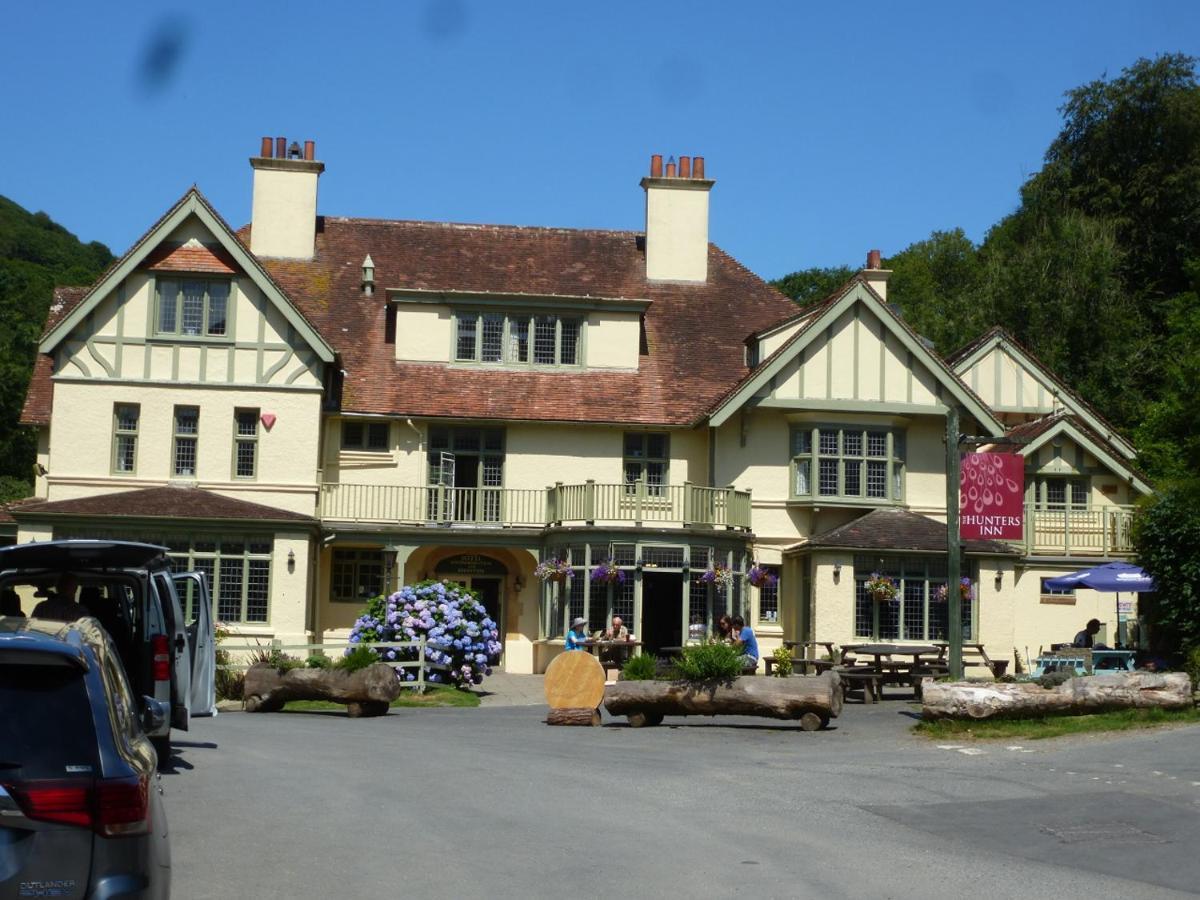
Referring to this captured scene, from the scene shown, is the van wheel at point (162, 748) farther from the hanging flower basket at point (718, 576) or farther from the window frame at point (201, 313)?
the window frame at point (201, 313)

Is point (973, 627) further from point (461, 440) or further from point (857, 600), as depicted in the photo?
point (461, 440)

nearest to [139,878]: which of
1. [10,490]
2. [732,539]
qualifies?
[732,539]

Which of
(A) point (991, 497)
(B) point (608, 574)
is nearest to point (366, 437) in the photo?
(B) point (608, 574)

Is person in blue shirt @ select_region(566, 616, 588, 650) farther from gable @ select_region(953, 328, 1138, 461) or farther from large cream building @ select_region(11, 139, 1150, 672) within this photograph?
gable @ select_region(953, 328, 1138, 461)

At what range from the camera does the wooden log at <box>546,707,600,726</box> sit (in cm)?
2248

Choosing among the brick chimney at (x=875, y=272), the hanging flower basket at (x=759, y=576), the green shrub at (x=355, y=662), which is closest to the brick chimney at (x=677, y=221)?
the brick chimney at (x=875, y=272)

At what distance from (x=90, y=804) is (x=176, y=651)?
8538 millimetres

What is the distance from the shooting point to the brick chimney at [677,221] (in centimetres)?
3978

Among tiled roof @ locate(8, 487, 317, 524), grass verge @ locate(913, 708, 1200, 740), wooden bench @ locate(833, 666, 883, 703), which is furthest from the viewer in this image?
tiled roof @ locate(8, 487, 317, 524)

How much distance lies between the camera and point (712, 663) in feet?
70.0

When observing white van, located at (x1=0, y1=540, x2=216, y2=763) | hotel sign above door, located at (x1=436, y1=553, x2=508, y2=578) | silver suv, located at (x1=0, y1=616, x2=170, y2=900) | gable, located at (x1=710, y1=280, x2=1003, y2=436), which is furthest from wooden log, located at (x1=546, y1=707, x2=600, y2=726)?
silver suv, located at (x1=0, y1=616, x2=170, y2=900)

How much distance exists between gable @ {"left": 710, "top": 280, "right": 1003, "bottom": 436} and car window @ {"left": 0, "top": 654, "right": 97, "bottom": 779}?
93.2 ft

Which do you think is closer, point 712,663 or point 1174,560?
point 712,663

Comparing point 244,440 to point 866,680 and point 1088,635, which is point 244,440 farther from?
point 1088,635
